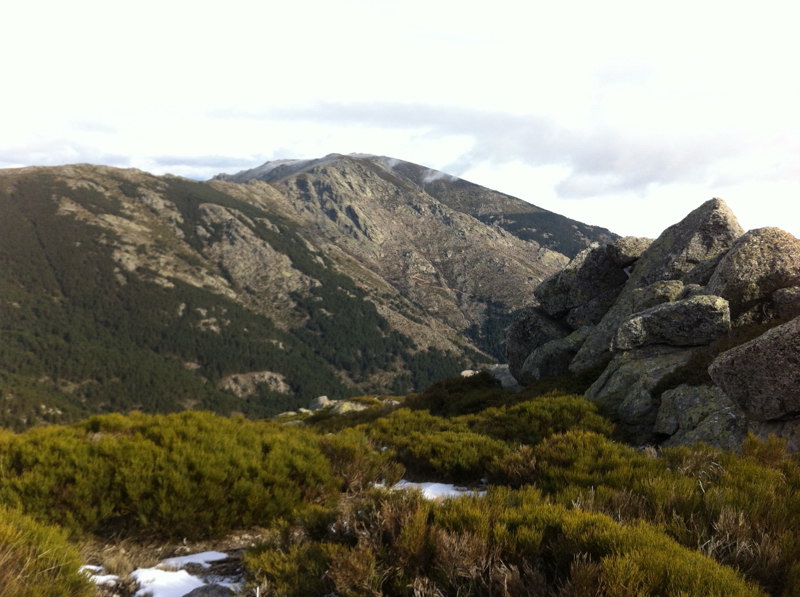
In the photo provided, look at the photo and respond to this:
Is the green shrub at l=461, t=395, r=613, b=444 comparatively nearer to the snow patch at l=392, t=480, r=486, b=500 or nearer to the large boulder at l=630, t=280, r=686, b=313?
the snow patch at l=392, t=480, r=486, b=500

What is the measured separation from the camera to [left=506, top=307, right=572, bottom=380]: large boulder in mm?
25203

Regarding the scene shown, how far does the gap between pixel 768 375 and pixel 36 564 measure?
39.9 ft

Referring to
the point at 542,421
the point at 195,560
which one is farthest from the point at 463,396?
the point at 195,560

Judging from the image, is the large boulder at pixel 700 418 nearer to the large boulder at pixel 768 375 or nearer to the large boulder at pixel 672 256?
the large boulder at pixel 768 375

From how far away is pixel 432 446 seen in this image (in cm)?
1022

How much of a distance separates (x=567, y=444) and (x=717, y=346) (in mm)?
7825

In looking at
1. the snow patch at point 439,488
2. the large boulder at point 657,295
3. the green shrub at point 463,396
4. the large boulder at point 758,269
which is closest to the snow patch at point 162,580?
the snow patch at point 439,488

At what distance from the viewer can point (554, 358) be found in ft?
70.5


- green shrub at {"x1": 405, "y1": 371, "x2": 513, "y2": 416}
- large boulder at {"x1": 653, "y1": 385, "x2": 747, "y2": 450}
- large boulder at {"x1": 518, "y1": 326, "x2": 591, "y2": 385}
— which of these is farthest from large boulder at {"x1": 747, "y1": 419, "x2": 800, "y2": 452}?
large boulder at {"x1": 518, "y1": 326, "x2": 591, "y2": 385}

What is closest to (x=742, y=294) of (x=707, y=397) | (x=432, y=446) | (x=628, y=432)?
(x=707, y=397)

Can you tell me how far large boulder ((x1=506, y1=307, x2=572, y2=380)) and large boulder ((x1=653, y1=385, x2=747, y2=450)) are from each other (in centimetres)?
1318

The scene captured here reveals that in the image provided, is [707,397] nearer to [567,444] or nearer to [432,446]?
[567,444]

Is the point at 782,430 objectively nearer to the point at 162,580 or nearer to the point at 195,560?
the point at 195,560

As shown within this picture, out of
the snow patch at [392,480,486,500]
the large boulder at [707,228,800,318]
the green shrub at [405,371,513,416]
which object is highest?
the large boulder at [707,228,800,318]
